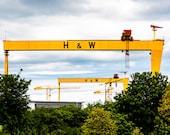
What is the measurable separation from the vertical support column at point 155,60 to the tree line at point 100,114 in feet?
3.78

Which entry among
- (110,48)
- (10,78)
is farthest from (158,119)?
(10,78)

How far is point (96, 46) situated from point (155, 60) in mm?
6446

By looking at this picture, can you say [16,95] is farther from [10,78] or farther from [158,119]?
[158,119]

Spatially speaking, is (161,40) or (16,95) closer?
(16,95)

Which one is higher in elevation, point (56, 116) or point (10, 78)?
point (10, 78)

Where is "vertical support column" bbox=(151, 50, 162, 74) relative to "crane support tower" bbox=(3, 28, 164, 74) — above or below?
below

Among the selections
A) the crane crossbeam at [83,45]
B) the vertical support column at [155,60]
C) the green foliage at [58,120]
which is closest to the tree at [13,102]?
the green foliage at [58,120]

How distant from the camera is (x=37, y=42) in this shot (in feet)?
187

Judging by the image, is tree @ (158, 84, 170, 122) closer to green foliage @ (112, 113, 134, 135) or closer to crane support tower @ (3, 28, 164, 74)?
green foliage @ (112, 113, 134, 135)

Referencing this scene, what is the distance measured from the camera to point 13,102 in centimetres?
4594

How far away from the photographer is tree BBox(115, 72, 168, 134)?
2014 inches

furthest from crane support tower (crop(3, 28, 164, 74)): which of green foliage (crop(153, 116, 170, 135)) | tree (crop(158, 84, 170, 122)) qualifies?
tree (crop(158, 84, 170, 122))

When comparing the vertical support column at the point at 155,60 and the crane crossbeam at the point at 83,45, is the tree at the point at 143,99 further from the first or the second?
the crane crossbeam at the point at 83,45

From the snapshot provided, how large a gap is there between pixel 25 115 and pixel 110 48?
545 inches
